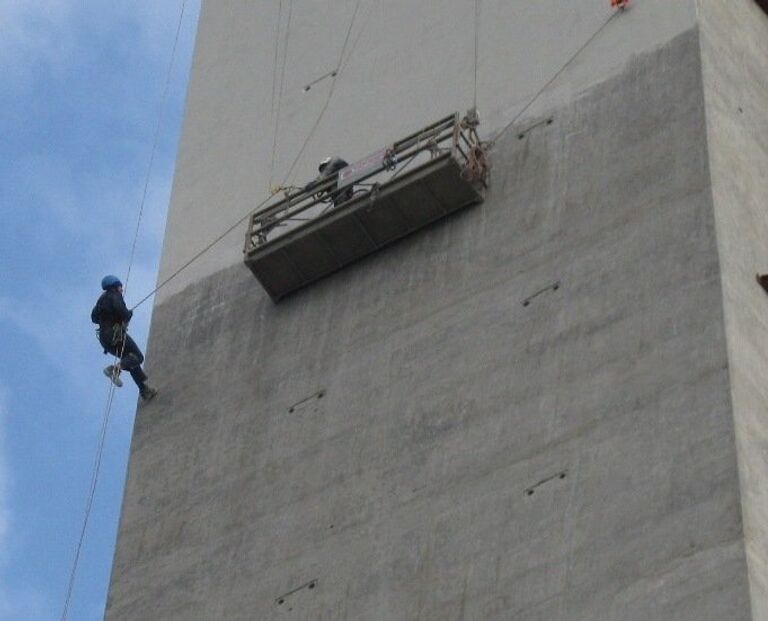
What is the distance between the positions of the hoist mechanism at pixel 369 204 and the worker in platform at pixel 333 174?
0.02 m

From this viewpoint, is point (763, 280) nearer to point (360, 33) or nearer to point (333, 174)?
point (333, 174)

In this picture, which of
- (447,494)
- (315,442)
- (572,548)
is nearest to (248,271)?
(315,442)

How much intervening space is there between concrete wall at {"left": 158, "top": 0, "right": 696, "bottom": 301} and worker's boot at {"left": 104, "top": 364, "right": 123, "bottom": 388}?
195cm

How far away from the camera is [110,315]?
36531 millimetres

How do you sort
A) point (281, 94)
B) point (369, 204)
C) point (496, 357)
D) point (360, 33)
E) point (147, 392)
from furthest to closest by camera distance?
point (281, 94)
point (360, 33)
point (147, 392)
point (369, 204)
point (496, 357)

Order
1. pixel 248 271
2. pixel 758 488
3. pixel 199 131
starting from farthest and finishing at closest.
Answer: pixel 199 131 → pixel 248 271 → pixel 758 488

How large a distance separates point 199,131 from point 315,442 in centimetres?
805

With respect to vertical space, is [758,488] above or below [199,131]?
below

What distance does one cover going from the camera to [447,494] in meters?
31.0

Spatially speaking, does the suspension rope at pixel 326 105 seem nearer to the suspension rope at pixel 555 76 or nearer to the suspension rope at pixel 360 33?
the suspension rope at pixel 360 33

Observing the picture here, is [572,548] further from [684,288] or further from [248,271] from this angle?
[248,271]

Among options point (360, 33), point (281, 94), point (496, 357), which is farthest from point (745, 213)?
point (281, 94)

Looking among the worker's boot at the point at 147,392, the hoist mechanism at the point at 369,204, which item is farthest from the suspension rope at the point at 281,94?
the worker's boot at the point at 147,392

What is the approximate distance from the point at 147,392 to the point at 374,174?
4.56m
